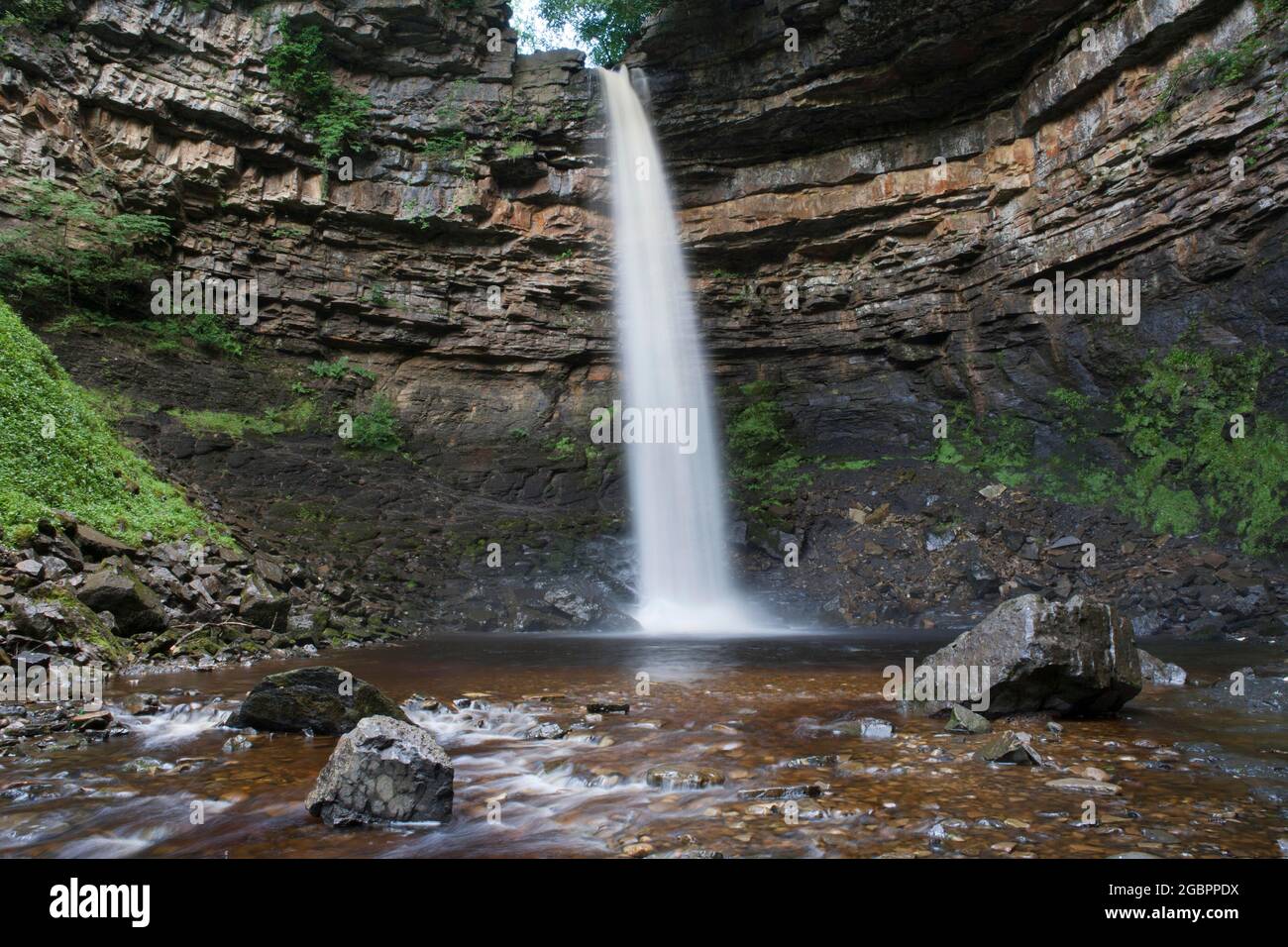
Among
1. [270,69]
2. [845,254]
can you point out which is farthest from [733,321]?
[270,69]

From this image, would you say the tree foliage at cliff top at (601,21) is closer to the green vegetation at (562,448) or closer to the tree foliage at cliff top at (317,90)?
the tree foliage at cliff top at (317,90)

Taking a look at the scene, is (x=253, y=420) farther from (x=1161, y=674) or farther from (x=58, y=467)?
(x=1161, y=674)

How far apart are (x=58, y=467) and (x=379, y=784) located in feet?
31.7

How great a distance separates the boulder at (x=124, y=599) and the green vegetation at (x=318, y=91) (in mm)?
16287

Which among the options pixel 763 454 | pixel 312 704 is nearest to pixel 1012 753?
pixel 312 704

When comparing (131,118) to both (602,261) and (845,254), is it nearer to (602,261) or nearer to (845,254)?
(602,261)

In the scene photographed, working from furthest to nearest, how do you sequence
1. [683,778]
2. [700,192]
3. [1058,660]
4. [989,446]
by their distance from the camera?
[700,192] < [989,446] < [1058,660] < [683,778]

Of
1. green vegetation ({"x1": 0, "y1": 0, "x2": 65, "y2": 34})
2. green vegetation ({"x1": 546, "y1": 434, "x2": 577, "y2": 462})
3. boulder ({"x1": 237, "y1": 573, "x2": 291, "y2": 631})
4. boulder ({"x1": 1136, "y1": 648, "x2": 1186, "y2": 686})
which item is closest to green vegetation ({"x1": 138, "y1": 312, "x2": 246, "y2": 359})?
green vegetation ({"x1": 0, "y1": 0, "x2": 65, "y2": 34})

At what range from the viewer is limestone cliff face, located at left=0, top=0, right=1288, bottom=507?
18188 mm

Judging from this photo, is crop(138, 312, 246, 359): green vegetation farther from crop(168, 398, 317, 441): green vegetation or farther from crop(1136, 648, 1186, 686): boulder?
crop(1136, 648, 1186, 686): boulder

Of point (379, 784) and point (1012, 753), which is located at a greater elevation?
point (379, 784)

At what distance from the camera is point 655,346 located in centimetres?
2316

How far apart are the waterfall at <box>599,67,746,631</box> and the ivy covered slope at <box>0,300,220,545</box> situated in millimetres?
10990

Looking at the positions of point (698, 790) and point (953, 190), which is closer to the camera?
point (698, 790)
